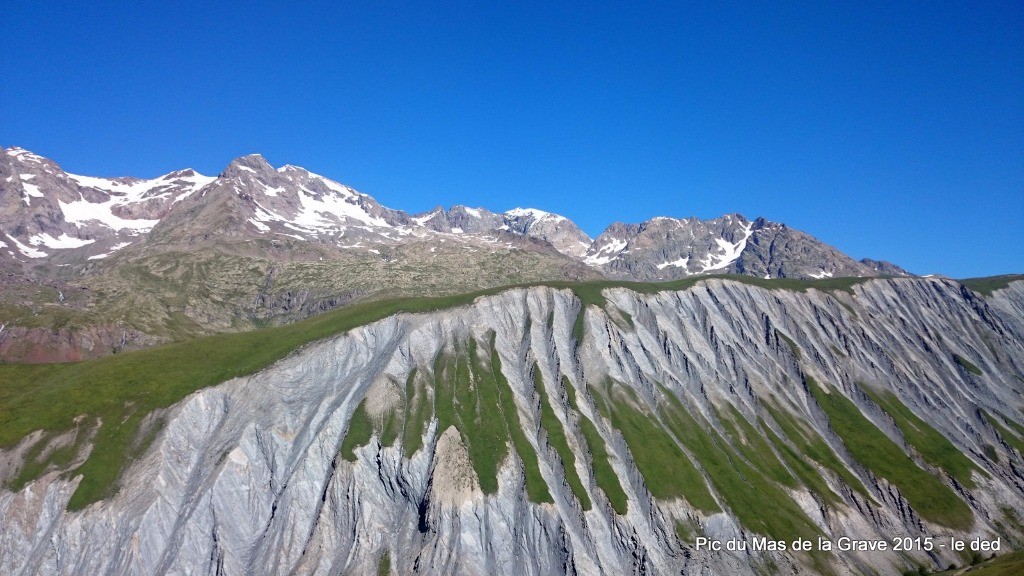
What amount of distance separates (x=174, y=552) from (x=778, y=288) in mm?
171873

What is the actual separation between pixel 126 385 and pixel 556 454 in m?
89.5

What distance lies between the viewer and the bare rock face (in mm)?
103438

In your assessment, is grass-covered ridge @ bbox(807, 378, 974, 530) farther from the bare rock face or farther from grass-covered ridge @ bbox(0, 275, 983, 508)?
grass-covered ridge @ bbox(0, 275, 983, 508)

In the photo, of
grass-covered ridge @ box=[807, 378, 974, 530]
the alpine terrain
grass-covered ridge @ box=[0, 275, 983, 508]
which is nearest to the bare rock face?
the alpine terrain

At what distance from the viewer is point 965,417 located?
15200 centimetres

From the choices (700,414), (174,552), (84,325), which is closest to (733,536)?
(700,414)

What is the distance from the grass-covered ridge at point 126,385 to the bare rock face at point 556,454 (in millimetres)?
2933

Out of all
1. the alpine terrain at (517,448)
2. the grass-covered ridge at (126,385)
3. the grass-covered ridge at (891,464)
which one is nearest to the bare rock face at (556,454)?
the alpine terrain at (517,448)

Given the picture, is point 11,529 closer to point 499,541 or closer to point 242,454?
point 242,454

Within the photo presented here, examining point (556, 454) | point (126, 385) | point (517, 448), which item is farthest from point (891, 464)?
point (126, 385)

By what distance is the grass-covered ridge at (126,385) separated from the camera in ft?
348

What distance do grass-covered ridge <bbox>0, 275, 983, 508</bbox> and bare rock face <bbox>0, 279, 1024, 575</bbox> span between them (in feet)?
9.62

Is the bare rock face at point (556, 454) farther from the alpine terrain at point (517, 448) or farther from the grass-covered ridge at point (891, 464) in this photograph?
the grass-covered ridge at point (891, 464)

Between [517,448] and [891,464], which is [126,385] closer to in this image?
[517,448]
